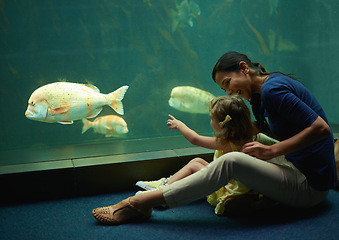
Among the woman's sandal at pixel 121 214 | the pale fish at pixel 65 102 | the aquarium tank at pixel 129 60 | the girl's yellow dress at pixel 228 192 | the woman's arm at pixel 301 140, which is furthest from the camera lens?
the aquarium tank at pixel 129 60

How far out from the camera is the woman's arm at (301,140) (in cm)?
184

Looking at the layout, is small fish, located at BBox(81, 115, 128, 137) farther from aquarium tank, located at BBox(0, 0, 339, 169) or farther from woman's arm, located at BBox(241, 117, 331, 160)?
woman's arm, located at BBox(241, 117, 331, 160)

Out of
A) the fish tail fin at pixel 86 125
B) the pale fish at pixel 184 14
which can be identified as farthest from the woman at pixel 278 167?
the pale fish at pixel 184 14

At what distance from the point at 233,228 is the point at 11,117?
2.42 m

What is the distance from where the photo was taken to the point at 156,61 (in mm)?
3955

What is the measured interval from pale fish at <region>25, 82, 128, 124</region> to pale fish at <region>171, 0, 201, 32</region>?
1389 millimetres

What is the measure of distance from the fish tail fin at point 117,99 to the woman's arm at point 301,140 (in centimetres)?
184

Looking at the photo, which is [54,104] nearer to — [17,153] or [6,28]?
[17,153]

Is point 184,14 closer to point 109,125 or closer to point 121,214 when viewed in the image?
point 109,125

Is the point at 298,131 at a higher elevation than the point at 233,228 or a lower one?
higher

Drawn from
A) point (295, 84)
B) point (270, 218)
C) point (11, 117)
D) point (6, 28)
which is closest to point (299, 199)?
point (270, 218)

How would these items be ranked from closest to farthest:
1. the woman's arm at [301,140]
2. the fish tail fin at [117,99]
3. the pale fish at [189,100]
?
the woman's arm at [301,140] < the fish tail fin at [117,99] < the pale fish at [189,100]

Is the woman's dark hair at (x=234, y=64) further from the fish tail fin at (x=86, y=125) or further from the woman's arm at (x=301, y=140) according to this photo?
the fish tail fin at (x=86, y=125)

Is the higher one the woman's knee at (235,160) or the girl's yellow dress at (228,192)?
the woman's knee at (235,160)
